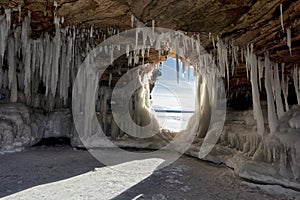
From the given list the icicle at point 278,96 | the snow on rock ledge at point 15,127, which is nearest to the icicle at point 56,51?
the snow on rock ledge at point 15,127

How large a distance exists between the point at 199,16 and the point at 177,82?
306cm

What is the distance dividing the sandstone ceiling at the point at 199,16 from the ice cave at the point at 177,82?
2 centimetres

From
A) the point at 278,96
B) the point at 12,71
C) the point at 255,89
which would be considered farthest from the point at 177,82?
the point at 12,71

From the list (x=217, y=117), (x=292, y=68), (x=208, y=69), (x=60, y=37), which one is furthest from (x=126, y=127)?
(x=292, y=68)

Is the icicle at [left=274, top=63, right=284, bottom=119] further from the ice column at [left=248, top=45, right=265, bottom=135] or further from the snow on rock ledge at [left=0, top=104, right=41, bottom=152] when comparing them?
the snow on rock ledge at [left=0, top=104, right=41, bottom=152]

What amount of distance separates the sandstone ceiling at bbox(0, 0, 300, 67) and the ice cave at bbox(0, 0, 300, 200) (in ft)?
0.07

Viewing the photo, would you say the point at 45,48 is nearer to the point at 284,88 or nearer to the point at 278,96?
the point at 278,96

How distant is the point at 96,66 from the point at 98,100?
10.3 feet

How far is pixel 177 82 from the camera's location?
24.7 ft

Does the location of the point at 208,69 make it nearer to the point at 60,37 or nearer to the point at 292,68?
the point at 292,68

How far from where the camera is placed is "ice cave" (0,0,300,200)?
4.37 m

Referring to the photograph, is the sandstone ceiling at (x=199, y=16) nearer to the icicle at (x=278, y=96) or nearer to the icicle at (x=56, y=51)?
the icicle at (x=56, y=51)

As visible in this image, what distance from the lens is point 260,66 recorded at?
21.0 ft

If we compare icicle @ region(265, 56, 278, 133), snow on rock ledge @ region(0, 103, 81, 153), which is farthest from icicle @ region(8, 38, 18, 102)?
icicle @ region(265, 56, 278, 133)
